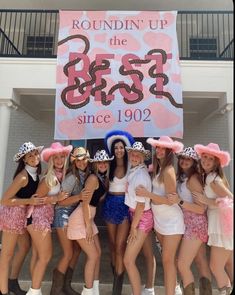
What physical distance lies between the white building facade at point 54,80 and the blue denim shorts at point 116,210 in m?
3.25

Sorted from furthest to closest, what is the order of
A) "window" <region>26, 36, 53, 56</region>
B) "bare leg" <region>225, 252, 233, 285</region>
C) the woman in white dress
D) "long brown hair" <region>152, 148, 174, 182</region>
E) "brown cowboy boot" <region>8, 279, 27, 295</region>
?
"window" <region>26, 36, 53, 56</region> → "brown cowboy boot" <region>8, 279, 27, 295</region> → "bare leg" <region>225, 252, 233, 285</region> → "long brown hair" <region>152, 148, 174, 182</region> → the woman in white dress

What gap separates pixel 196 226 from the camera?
3.29m

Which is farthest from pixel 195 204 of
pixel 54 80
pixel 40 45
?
pixel 40 45

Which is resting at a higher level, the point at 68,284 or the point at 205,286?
the point at 205,286

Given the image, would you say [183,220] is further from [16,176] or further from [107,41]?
[107,41]

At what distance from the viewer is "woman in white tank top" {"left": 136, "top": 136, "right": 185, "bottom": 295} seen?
3.26m

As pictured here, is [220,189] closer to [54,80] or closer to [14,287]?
[14,287]

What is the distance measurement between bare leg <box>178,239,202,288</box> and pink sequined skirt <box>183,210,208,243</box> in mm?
52

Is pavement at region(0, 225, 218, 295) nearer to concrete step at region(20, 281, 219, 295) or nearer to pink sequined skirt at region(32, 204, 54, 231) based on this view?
concrete step at region(20, 281, 219, 295)

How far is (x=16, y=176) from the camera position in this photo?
3467 millimetres

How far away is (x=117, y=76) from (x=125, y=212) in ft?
10.2

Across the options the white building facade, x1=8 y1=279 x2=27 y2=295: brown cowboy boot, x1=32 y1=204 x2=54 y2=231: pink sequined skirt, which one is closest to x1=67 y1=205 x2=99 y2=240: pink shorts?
x1=32 y1=204 x2=54 y2=231: pink sequined skirt

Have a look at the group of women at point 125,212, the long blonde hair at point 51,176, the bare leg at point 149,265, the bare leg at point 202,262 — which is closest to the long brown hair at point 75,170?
the group of women at point 125,212

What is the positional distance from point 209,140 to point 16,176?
609 cm
